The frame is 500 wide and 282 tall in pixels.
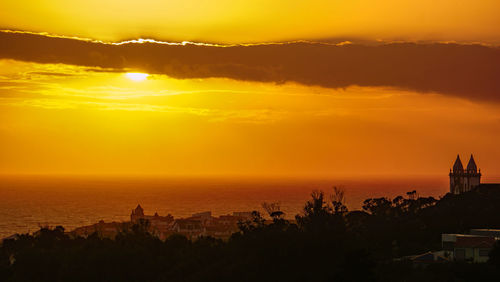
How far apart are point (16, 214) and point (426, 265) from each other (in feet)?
386

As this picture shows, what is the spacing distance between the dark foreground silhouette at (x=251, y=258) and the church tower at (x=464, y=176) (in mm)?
53585

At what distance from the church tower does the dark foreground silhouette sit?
176 ft

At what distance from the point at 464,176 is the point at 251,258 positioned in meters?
75.4

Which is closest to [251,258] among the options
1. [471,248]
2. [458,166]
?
[471,248]

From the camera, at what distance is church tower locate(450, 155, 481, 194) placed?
115 meters

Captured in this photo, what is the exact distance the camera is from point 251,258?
152 feet

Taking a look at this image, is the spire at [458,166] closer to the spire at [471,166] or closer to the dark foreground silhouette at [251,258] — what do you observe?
the spire at [471,166]

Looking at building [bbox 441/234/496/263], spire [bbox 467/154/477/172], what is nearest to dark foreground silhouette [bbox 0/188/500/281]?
building [bbox 441/234/496/263]

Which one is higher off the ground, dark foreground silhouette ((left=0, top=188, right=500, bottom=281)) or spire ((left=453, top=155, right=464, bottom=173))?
spire ((left=453, top=155, right=464, bottom=173))

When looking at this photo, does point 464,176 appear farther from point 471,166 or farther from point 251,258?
point 251,258

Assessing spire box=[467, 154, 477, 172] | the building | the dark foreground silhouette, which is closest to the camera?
the dark foreground silhouette

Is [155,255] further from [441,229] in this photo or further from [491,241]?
[441,229]

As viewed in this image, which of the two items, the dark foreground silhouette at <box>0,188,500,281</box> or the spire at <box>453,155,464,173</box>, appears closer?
the dark foreground silhouette at <box>0,188,500,281</box>

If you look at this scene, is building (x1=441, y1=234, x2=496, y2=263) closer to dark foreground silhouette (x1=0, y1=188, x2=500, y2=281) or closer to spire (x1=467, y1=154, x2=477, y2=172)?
dark foreground silhouette (x1=0, y1=188, x2=500, y2=281)
